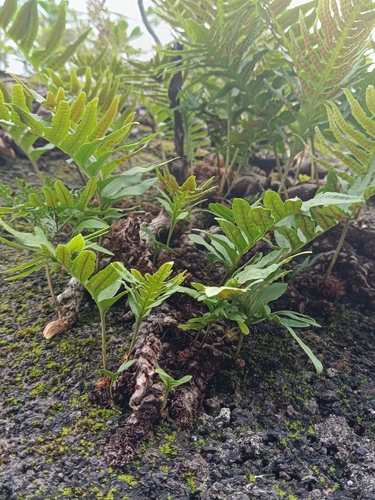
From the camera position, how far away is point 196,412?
96 cm

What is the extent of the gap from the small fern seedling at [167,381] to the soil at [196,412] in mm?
37

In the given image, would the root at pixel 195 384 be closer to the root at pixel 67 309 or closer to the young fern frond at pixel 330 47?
the root at pixel 67 309

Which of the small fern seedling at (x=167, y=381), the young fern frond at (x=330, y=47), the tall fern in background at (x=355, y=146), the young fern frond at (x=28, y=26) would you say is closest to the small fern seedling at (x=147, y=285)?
the small fern seedling at (x=167, y=381)

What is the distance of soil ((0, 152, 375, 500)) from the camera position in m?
0.81

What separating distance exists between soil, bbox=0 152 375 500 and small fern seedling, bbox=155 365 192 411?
0.04 m

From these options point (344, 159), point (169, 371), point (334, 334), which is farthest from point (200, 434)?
point (344, 159)

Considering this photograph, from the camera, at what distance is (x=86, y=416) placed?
0.92 metres

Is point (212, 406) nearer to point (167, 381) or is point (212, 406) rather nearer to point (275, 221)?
point (167, 381)

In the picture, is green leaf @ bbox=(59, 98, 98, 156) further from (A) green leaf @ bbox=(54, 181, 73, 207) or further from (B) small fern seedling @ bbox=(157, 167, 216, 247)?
(B) small fern seedling @ bbox=(157, 167, 216, 247)

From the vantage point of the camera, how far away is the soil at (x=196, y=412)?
812 mm

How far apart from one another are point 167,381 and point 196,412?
6.5 inches

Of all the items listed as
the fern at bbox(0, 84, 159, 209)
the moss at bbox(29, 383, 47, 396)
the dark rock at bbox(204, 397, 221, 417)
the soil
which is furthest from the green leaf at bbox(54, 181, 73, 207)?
the dark rock at bbox(204, 397, 221, 417)

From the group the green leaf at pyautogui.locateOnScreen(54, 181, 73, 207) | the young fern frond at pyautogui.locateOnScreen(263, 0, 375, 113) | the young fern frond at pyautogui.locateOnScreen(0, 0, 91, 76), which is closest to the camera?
the green leaf at pyautogui.locateOnScreen(54, 181, 73, 207)

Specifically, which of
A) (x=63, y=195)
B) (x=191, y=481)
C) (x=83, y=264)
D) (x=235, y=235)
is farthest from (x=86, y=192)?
(x=191, y=481)
